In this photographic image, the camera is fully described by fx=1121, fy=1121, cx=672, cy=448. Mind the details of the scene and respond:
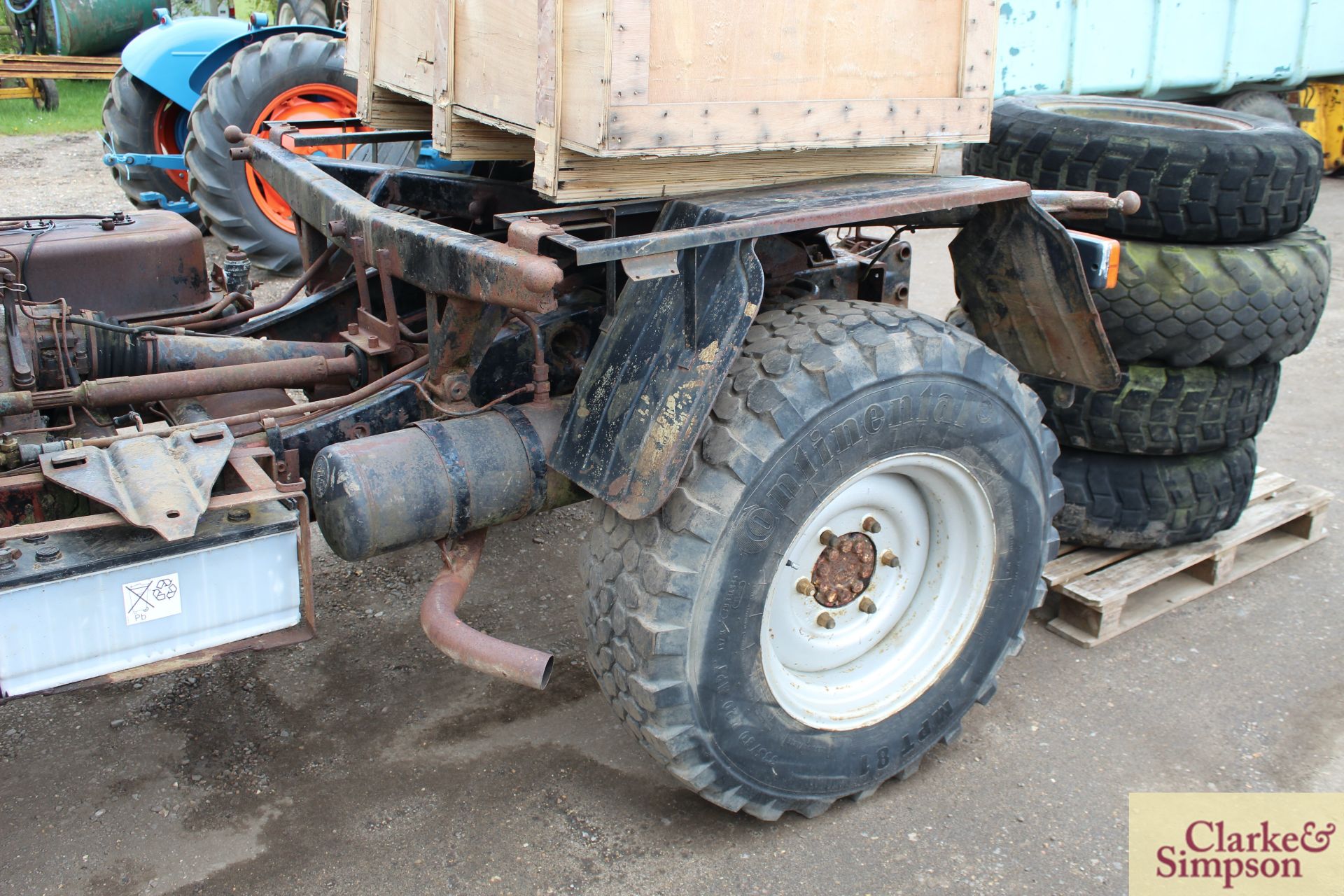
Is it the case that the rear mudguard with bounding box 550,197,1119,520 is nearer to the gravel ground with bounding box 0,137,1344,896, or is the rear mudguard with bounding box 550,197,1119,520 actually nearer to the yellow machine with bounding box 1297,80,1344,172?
the gravel ground with bounding box 0,137,1344,896

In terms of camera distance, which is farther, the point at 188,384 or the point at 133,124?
the point at 133,124

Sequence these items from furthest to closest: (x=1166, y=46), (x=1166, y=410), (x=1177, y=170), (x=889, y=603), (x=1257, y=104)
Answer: (x=1257, y=104), (x=1166, y=46), (x=1166, y=410), (x=1177, y=170), (x=889, y=603)

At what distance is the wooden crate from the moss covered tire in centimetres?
43

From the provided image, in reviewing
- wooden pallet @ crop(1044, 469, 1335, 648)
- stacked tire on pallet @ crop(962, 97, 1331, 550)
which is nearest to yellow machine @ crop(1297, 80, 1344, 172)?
wooden pallet @ crop(1044, 469, 1335, 648)

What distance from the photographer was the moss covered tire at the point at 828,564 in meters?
2.41

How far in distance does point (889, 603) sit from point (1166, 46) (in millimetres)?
8554

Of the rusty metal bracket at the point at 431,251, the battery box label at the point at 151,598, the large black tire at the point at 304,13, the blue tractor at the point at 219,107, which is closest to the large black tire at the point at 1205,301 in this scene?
the rusty metal bracket at the point at 431,251

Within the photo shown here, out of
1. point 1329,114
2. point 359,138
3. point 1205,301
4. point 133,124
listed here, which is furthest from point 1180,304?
point 1329,114

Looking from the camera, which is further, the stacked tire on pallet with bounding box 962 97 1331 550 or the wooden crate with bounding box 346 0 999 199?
the stacked tire on pallet with bounding box 962 97 1331 550

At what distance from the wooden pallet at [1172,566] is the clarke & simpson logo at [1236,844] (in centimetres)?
77

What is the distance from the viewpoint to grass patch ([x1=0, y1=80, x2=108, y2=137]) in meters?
12.6

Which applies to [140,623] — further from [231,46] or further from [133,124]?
[133,124]

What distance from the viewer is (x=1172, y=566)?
3764mm

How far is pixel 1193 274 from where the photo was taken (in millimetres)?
3482
